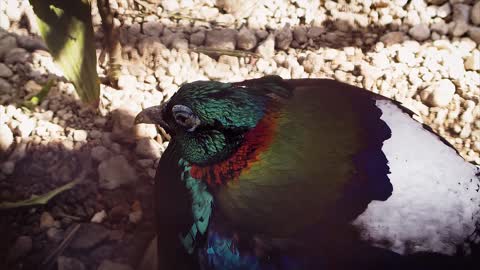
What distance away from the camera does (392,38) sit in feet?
10.1

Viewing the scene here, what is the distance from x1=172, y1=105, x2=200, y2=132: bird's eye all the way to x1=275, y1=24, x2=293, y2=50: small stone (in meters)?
1.39

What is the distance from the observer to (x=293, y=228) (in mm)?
1705

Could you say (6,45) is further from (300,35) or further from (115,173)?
(300,35)

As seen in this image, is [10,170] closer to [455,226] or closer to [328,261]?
[328,261]

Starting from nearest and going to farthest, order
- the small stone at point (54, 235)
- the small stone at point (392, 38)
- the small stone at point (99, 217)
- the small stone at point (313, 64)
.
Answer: the small stone at point (54, 235) < the small stone at point (99, 217) < the small stone at point (313, 64) < the small stone at point (392, 38)

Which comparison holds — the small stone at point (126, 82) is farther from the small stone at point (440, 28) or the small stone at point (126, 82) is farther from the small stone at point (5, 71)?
the small stone at point (440, 28)

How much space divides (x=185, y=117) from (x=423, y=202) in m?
0.86

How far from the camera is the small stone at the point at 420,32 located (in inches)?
122

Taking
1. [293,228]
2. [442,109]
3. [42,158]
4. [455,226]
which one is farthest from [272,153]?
[442,109]

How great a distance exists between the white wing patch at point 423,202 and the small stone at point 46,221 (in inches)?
52.7

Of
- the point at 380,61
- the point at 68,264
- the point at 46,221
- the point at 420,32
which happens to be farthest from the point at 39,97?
the point at 420,32

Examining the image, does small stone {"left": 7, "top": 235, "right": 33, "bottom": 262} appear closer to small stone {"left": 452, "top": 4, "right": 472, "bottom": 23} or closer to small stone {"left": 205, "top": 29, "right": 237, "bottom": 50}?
small stone {"left": 205, "top": 29, "right": 237, "bottom": 50}

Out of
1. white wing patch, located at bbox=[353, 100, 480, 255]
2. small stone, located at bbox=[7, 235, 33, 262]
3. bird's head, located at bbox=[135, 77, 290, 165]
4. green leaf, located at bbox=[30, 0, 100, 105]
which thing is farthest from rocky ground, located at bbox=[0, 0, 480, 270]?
white wing patch, located at bbox=[353, 100, 480, 255]

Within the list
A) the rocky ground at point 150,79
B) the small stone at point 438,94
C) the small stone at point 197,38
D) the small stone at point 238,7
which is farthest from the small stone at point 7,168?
the small stone at point 438,94
